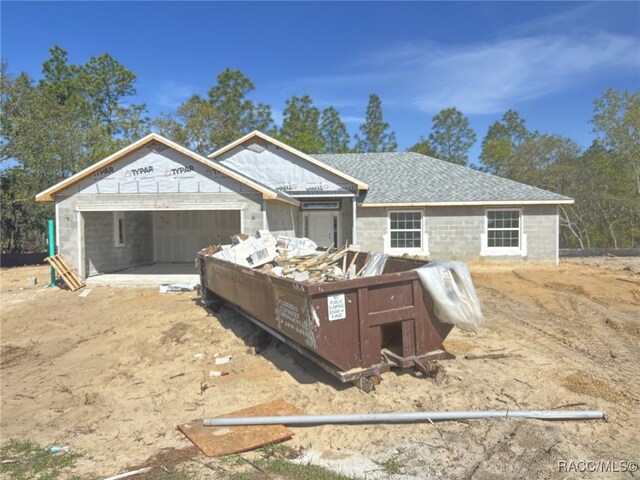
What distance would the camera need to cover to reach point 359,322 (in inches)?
202

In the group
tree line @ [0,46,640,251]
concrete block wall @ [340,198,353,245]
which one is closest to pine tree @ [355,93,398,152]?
tree line @ [0,46,640,251]

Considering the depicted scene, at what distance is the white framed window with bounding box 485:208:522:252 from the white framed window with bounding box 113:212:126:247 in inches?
554

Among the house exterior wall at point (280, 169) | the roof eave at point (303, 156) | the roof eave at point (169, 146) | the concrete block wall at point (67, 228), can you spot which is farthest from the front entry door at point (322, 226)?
the concrete block wall at point (67, 228)

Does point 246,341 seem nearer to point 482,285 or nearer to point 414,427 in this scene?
point 414,427

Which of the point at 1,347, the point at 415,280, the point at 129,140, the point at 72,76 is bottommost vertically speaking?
the point at 1,347

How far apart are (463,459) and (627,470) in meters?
1.26

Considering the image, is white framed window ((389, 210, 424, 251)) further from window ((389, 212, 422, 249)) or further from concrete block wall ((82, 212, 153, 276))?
concrete block wall ((82, 212, 153, 276))

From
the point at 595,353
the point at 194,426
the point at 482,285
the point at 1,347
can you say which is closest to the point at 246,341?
the point at 194,426

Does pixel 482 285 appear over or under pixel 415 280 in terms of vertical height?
under

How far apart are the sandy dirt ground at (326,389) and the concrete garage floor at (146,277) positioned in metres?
2.98

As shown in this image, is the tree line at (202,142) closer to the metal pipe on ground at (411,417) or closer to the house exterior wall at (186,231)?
the house exterior wall at (186,231)

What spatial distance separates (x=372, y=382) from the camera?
524 centimetres

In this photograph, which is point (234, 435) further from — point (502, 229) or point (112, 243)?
point (502, 229)

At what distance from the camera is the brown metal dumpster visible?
497cm
